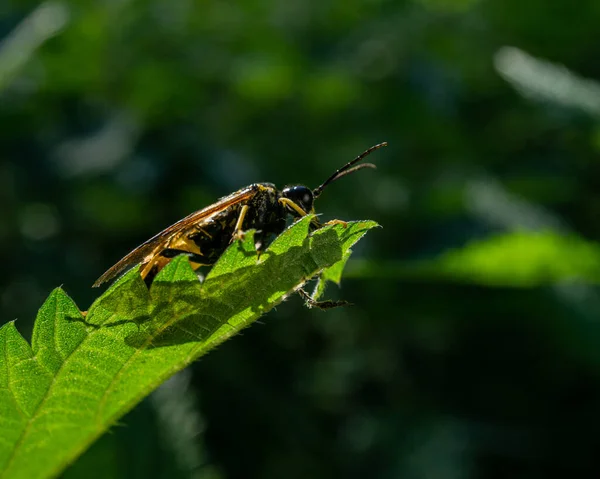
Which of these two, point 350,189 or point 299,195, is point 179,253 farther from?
point 350,189

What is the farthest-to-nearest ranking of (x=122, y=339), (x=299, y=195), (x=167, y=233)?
(x=299, y=195), (x=167, y=233), (x=122, y=339)

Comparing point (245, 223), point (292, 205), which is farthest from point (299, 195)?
point (245, 223)

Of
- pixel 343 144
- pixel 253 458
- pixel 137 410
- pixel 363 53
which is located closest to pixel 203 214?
pixel 137 410

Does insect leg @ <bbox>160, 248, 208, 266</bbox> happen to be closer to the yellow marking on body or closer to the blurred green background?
the yellow marking on body

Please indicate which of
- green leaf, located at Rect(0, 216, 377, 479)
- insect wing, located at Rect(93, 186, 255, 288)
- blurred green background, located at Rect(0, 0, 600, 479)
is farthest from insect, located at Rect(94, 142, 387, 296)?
blurred green background, located at Rect(0, 0, 600, 479)

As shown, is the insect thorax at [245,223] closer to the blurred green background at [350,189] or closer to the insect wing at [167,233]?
the insect wing at [167,233]

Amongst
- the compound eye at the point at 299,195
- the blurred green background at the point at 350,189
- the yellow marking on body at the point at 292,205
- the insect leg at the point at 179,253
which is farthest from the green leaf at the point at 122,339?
the blurred green background at the point at 350,189

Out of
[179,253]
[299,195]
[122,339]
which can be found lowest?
[299,195]
